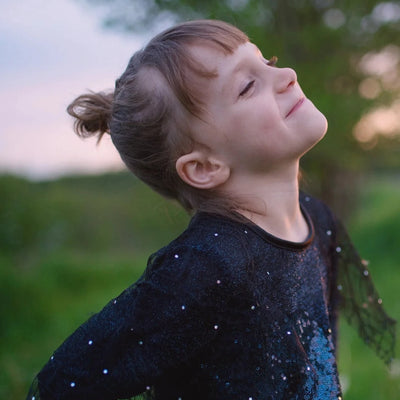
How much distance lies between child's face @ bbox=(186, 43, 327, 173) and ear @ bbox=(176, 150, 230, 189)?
0.09 ft

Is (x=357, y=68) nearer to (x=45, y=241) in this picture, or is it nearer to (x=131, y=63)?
(x=45, y=241)

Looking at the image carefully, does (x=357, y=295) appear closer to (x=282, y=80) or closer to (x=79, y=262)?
(x=282, y=80)

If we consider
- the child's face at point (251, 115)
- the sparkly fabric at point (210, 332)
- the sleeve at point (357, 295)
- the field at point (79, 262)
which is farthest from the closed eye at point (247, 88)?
the sleeve at point (357, 295)

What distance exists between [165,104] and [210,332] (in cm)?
61

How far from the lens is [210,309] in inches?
51.3

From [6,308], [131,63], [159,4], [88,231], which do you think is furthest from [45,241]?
[131,63]

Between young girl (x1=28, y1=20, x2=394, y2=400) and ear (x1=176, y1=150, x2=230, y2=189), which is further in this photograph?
ear (x1=176, y1=150, x2=230, y2=189)

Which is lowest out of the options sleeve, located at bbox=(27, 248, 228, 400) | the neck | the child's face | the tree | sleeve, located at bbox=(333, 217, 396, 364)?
sleeve, located at bbox=(27, 248, 228, 400)

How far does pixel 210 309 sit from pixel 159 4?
176 inches

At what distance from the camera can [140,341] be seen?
129 cm

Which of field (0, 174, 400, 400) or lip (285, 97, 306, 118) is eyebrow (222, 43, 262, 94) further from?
field (0, 174, 400, 400)

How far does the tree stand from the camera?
495 centimetres

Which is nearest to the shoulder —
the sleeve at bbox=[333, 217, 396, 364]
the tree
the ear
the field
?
the ear

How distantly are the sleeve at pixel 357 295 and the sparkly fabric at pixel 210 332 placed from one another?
0.38m
